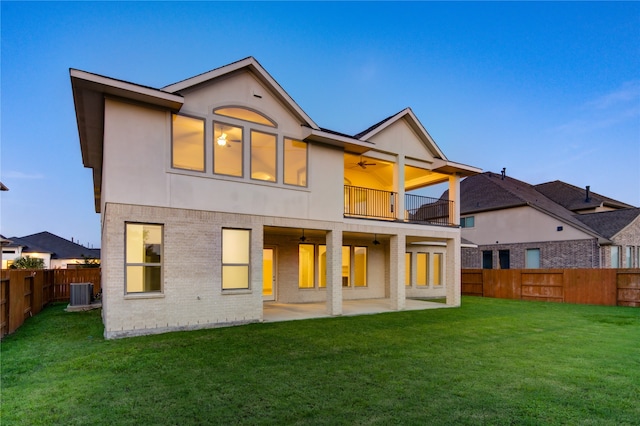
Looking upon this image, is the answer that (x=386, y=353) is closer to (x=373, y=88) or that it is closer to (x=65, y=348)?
(x=65, y=348)

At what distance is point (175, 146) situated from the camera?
9516 mm

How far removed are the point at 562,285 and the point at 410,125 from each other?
445 inches

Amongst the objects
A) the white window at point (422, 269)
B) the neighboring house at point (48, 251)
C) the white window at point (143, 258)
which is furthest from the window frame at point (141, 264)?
the neighboring house at point (48, 251)

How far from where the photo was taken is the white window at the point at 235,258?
33.3 ft

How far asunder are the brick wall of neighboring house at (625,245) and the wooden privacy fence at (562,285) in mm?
6227

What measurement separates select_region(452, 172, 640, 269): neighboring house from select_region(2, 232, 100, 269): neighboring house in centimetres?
3211

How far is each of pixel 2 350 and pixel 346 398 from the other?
24.3 ft

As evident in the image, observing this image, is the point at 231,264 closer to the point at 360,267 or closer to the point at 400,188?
the point at 400,188

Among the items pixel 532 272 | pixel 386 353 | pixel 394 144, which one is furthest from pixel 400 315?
pixel 532 272

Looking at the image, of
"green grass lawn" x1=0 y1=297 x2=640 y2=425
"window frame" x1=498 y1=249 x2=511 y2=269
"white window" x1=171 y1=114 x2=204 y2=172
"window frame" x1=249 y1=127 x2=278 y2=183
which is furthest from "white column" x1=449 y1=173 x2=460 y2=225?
"window frame" x1=498 y1=249 x2=511 y2=269

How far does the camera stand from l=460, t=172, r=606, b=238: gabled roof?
23.7 meters

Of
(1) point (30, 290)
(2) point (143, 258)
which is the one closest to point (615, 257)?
(2) point (143, 258)

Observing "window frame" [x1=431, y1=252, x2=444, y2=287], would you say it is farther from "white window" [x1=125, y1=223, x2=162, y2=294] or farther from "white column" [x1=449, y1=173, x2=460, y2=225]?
"white window" [x1=125, y1=223, x2=162, y2=294]

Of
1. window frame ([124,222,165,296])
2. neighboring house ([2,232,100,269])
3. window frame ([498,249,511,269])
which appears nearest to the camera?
window frame ([124,222,165,296])
